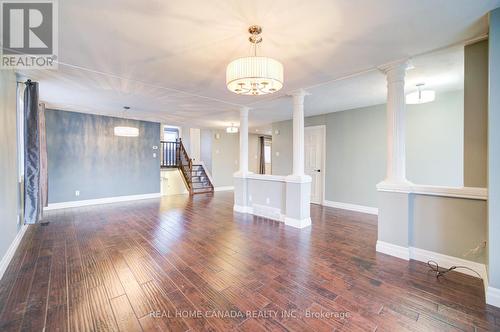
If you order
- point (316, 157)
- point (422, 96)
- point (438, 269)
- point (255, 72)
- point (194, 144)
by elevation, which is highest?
point (422, 96)

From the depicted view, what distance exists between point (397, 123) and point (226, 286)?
9.72ft

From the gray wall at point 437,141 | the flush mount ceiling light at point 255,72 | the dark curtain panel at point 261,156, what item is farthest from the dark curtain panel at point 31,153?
the dark curtain panel at point 261,156

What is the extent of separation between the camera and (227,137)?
928 centimetres

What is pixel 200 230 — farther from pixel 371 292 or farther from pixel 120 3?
pixel 120 3

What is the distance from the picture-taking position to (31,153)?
3.37 m

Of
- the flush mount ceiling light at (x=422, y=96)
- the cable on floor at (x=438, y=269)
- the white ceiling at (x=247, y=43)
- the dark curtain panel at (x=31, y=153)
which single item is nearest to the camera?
the white ceiling at (x=247, y=43)

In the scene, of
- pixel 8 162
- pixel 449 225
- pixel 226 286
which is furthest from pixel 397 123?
pixel 8 162

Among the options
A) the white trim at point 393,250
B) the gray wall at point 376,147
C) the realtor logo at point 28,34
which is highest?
the realtor logo at point 28,34

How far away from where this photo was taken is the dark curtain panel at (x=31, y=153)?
10.9ft

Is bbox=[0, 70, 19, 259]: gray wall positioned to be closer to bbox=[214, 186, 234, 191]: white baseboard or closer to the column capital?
the column capital

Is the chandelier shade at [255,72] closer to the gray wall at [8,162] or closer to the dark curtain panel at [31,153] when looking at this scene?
the gray wall at [8,162]

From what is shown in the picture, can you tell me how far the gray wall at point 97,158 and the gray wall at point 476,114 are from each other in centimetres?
755

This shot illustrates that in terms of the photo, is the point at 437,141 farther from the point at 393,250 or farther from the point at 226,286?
the point at 226,286

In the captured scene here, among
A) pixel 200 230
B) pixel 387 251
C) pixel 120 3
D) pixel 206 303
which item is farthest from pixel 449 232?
pixel 120 3
